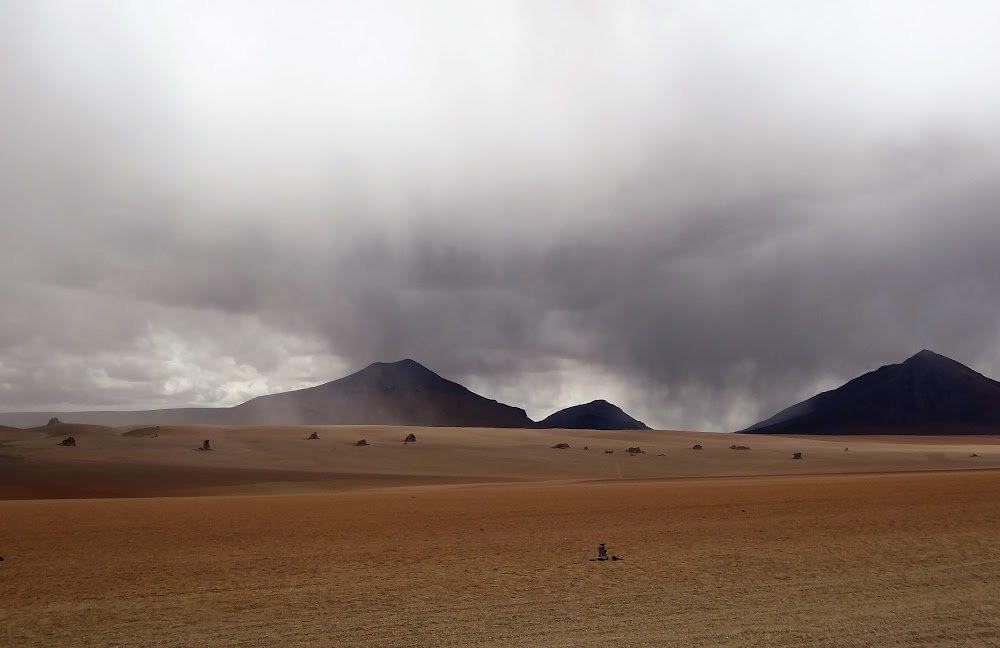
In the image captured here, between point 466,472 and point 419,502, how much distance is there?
105ft

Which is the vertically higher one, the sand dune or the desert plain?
the sand dune

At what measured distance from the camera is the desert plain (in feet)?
43.4

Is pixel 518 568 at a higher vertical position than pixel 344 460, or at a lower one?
lower

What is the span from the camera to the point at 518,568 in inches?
736

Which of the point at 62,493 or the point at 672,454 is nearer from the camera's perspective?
the point at 62,493

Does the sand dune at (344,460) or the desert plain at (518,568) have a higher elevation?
the sand dune at (344,460)

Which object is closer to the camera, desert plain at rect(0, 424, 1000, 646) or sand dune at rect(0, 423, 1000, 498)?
desert plain at rect(0, 424, 1000, 646)

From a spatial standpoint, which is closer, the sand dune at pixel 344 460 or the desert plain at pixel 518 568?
the desert plain at pixel 518 568

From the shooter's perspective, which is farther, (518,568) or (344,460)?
(344,460)

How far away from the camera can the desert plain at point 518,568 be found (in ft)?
43.4

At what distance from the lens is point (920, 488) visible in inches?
1410

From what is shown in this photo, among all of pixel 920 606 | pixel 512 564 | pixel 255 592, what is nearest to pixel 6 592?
pixel 255 592

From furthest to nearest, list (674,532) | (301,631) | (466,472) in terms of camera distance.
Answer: (466,472) < (674,532) < (301,631)

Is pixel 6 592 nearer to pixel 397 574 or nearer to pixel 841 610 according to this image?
pixel 397 574
